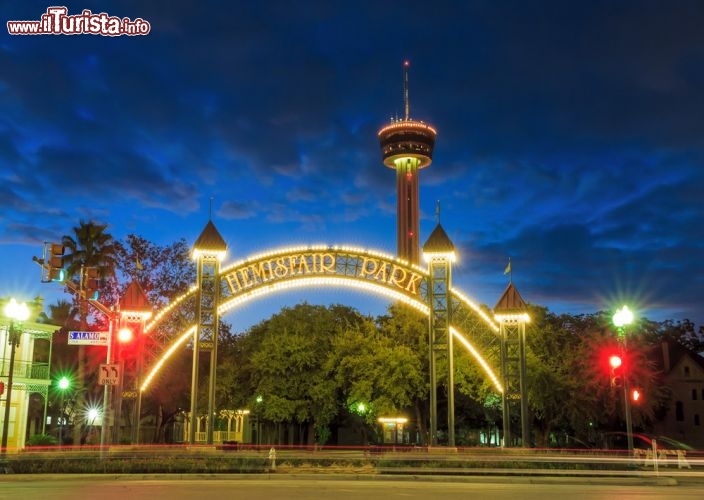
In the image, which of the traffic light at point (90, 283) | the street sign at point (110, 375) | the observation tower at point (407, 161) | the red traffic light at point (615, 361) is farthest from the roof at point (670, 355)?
the observation tower at point (407, 161)

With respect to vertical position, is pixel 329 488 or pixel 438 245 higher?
pixel 438 245

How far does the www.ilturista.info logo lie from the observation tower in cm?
13197

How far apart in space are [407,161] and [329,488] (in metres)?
153

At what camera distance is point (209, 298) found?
35656mm

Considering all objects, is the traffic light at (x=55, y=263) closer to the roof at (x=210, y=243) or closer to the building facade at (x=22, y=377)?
the roof at (x=210, y=243)

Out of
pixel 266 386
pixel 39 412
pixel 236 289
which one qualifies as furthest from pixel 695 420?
pixel 39 412

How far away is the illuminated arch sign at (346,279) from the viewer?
36219 millimetres

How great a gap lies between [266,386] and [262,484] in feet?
92.0

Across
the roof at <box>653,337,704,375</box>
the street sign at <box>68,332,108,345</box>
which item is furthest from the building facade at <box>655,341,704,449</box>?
the street sign at <box>68,332,108,345</box>

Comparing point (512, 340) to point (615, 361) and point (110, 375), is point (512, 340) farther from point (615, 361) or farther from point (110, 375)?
point (110, 375)

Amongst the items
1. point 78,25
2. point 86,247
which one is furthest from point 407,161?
point 78,25

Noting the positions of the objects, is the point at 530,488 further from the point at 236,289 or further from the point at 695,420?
the point at 695,420

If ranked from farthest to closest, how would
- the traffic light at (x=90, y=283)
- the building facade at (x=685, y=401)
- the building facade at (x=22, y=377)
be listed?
the building facade at (x=685, y=401) < the building facade at (x=22, y=377) < the traffic light at (x=90, y=283)

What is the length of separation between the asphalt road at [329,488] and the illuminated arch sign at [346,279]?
1290 centimetres
